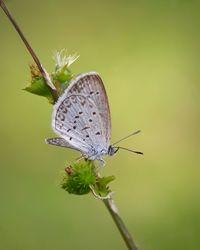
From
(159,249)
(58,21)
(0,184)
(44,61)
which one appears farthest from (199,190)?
(58,21)

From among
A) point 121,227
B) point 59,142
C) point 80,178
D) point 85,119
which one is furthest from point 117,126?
point 121,227

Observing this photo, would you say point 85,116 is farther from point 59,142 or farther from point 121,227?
point 121,227

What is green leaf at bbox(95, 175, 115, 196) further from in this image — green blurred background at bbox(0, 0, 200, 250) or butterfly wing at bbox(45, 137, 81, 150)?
green blurred background at bbox(0, 0, 200, 250)

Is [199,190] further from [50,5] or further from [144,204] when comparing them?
[50,5]

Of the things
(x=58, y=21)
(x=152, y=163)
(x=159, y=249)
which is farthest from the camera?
(x=58, y=21)

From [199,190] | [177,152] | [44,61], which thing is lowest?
[199,190]

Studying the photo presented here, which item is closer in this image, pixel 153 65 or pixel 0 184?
pixel 0 184

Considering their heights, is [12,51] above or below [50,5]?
below
